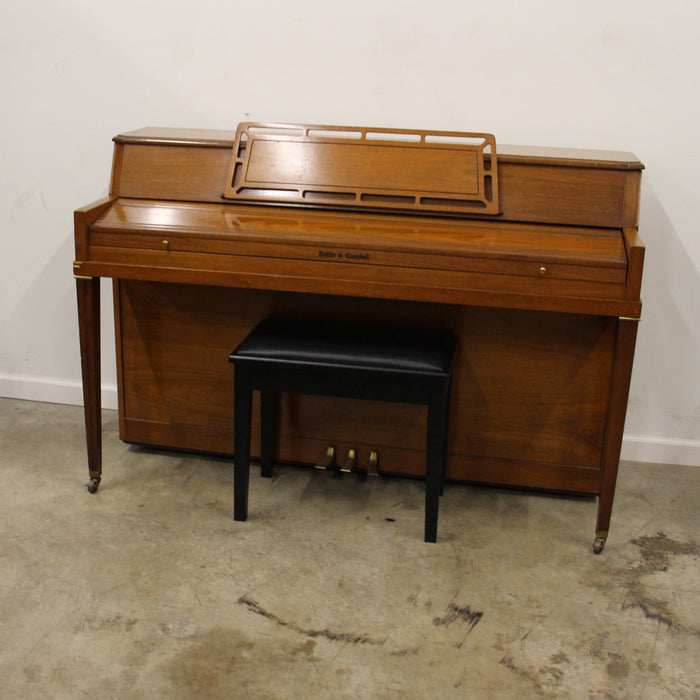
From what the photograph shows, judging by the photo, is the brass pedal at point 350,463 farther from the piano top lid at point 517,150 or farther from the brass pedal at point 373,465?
the piano top lid at point 517,150

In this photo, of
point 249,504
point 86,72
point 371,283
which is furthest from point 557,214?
point 86,72

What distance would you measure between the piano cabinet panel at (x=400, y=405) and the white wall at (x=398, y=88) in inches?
17.2

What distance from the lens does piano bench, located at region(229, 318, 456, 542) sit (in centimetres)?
214

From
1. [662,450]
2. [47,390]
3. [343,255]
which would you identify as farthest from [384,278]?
[47,390]

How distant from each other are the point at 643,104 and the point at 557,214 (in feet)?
1.85

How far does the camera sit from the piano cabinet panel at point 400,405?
7.92 ft

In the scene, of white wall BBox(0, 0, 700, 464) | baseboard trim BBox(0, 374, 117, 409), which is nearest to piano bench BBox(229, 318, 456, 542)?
white wall BBox(0, 0, 700, 464)

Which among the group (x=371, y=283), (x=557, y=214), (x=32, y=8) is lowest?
(x=371, y=283)

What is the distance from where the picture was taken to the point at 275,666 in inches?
70.6

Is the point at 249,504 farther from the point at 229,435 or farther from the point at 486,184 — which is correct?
the point at 486,184

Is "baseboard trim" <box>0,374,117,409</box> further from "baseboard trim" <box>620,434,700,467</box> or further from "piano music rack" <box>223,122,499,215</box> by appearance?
"baseboard trim" <box>620,434,700,467</box>

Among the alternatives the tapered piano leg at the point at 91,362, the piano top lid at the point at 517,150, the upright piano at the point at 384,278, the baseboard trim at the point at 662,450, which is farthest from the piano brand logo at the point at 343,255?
the baseboard trim at the point at 662,450

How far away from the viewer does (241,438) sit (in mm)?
2268

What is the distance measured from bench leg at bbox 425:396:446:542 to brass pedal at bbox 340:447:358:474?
341 millimetres
